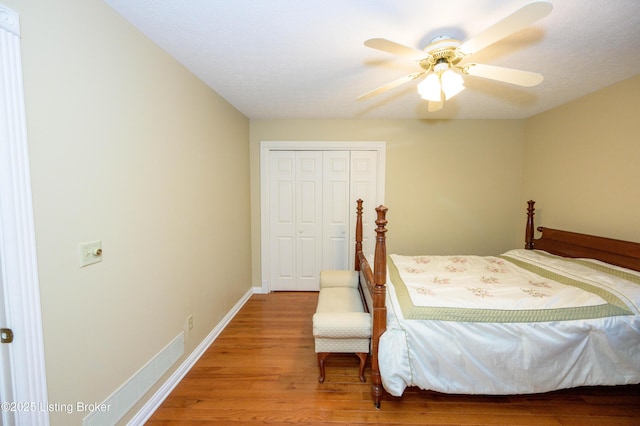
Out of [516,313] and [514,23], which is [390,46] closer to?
[514,23]

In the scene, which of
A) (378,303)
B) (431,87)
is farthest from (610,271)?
(431,87)

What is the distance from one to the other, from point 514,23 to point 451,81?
1.40ft

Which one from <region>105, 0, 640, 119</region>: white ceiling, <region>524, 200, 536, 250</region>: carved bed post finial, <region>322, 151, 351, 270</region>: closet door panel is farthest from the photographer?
<region>322, 151, 351, 270</region>: closet door panel

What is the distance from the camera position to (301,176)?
3.57 meters

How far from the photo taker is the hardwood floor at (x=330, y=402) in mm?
1625

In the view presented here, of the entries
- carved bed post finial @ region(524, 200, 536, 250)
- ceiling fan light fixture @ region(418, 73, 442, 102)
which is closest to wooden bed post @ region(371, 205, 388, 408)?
ceiling fan light fixture @ region(418, 73, 442, 102)

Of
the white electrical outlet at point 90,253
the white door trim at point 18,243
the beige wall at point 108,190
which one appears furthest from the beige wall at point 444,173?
the white door trim at point 18,243

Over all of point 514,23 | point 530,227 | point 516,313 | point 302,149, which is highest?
point 514,23

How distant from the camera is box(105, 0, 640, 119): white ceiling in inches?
53.8

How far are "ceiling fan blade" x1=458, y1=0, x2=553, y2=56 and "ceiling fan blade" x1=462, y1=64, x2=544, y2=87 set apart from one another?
0.62 feet

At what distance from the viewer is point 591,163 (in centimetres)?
251

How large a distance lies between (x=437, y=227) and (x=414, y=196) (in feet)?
1.81

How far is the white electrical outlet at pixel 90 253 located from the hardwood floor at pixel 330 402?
114 centimetres

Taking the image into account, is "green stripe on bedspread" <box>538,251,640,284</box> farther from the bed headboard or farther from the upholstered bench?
the upholstered bench
